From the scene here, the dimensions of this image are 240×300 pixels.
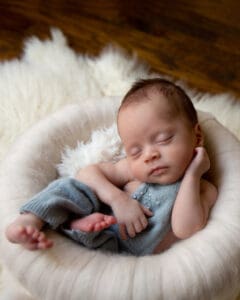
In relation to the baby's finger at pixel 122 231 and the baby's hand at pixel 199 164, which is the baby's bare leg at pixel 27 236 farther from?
the baby's hand at pixel 199 164

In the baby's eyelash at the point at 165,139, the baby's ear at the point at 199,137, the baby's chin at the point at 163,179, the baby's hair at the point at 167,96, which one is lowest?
the baby's chin at the point at 163,179

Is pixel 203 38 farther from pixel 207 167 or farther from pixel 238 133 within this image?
pixel 207 167

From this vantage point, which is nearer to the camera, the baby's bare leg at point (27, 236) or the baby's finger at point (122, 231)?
the baby's bare leg at point (27, 236)

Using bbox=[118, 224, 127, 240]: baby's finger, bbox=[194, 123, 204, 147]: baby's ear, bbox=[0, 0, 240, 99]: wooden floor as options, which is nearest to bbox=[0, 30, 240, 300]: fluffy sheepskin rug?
bbox=[0, 0, 240, 99]: wooden floor

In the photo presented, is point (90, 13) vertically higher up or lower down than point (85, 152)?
higher up

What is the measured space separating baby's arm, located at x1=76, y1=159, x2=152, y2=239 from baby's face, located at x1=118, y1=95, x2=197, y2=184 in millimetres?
56

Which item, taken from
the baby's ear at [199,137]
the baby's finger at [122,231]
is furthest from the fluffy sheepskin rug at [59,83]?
the baby's finger at [122,231]

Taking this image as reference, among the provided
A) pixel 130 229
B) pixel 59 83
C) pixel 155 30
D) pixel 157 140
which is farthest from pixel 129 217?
pixel 155 30

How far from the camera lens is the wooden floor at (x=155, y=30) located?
5.22ft

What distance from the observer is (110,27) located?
1.73 meters

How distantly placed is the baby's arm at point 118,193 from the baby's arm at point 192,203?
2.7 inches

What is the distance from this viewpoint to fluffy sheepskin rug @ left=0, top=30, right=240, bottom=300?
1368 mm

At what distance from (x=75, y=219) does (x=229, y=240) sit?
0.27 meters

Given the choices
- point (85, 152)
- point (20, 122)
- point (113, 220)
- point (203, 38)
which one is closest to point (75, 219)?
point (113, 220)
